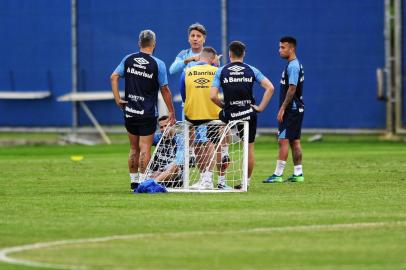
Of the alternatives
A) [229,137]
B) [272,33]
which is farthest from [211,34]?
[229,137]

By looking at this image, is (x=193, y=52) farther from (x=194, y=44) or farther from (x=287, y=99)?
(x=287, y=99)

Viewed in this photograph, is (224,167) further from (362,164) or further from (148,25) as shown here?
(148,25)

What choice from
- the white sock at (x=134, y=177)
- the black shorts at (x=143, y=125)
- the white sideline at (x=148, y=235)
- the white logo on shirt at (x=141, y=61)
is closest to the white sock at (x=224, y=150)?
the black shorts at (x=143, y=125)

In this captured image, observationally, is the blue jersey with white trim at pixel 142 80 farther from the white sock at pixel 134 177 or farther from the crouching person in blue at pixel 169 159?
A: the white sock at pixel 134 177

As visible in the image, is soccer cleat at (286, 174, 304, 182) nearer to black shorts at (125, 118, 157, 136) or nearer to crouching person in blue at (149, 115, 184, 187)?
crouching person in blue at (149, 115, 184, 187)

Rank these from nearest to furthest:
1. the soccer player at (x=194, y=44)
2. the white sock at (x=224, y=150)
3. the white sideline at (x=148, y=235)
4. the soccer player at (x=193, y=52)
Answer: the white sideline at (x=148, y=235), the white sock at (x=224, y=150), the soccer player at (x=193, y=52), the soccer player at (x=194, y=44)

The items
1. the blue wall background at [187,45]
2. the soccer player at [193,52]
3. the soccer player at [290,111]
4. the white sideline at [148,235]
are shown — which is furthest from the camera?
the blue wall background at [187,45]

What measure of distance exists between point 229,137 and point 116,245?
6.55 meters

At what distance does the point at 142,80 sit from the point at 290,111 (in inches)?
120

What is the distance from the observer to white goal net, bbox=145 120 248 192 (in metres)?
16.7

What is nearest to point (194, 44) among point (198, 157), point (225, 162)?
point (198, 157)

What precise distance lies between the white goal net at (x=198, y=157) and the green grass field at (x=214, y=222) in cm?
54

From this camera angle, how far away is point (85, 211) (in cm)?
1366

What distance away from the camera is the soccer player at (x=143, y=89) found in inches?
652
